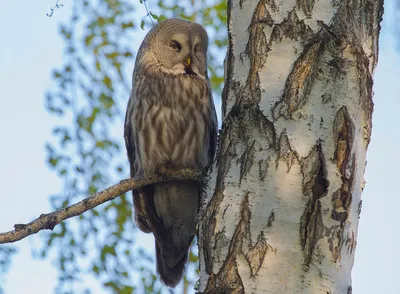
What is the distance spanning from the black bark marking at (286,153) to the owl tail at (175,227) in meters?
1.59

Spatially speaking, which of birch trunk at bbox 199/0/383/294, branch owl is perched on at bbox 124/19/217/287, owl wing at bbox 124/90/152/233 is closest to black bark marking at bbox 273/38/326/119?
birch trunk at bbox 199/0/383/294

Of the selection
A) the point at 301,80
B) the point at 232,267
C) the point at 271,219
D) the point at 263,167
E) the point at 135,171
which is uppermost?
the point at 135,171

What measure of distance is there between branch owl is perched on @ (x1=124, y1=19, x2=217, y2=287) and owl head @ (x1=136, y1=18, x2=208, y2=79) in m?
0.07

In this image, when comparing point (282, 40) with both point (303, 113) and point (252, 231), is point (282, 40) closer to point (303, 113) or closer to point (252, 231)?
point (303, 113)

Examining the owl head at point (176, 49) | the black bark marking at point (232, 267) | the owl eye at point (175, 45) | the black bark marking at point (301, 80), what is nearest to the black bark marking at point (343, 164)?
the black bark marking at point (301, 80)

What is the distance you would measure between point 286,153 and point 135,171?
184cm

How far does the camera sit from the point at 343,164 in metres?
1.83

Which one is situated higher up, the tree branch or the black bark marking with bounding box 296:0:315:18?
the black bark marking with bounding box 296:0:315:18

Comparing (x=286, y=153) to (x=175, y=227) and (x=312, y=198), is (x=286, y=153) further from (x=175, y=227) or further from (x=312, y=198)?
(x=175, y=227)

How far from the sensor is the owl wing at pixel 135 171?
3482 mm

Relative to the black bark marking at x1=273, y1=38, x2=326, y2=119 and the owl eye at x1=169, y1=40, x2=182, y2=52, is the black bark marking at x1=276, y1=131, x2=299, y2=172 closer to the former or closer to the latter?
the black bark marking at x1=273, y1=38, x2=326, y2=119

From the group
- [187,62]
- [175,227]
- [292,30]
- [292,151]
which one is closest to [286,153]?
[292,151]

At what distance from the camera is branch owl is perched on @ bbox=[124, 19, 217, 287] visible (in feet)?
11.1

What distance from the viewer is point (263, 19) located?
6.76 ft
